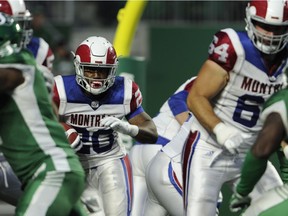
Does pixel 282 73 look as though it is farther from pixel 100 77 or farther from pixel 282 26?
pixel 100 77

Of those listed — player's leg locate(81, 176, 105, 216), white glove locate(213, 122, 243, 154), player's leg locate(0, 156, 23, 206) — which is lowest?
player's leg locate(81, 176, 105, 216)

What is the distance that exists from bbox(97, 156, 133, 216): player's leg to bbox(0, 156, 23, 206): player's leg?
1.69 ft

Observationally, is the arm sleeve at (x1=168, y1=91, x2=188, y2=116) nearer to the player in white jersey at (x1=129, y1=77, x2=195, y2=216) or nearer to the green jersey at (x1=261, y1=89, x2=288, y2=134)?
the player in white jersey at (x1=129, y1=77, x2=195, y2=216)

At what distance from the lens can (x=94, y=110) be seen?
22.8 feet

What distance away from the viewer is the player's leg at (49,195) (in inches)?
211

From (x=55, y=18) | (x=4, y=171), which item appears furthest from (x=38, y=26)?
(x=4, y=171)

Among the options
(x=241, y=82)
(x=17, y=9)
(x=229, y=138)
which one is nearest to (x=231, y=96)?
(x=241, y=82)

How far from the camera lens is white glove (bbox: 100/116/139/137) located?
22.0 ft

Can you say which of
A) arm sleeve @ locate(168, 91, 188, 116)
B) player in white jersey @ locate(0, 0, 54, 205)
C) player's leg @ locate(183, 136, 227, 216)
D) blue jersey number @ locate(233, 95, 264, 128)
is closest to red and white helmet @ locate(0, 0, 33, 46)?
player in white jersey @ locate(0, 0, 54, 205)

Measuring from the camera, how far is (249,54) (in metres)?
6.40

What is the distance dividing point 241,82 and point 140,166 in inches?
63.3

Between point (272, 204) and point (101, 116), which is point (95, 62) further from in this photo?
point (272, 204)

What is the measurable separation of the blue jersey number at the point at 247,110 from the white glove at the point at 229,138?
1.09ft

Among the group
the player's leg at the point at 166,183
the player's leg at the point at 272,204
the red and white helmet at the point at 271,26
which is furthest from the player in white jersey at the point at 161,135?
the player's leg at the point at 272,204
